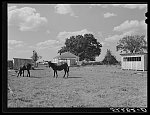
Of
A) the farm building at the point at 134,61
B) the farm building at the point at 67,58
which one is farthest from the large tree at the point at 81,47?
the farm building at the point at 134,61

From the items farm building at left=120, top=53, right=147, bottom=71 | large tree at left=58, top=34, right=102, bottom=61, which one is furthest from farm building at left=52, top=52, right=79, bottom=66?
farm building at left=120, top=53, right=147, bottom=71

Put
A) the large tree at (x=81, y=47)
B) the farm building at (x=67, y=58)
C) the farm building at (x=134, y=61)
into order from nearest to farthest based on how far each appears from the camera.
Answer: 1. the large tree at (x=81, y=47)
2. the farm building at (x=67, y=58)
3. the farm building at (x=134, y=61)

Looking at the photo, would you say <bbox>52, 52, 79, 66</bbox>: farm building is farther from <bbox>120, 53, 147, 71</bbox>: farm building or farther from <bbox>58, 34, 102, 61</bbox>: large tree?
<bbox>120, 53, 147, 71</bbox>: farm building

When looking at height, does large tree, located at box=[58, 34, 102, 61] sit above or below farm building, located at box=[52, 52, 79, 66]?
above

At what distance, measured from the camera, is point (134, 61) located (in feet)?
61.5

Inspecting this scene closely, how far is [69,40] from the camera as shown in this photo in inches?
342

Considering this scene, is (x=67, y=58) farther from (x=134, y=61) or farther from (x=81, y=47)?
(x=134, y=61)

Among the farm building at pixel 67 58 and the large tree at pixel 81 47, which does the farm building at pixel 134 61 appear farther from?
the large tree at pixel 81 47

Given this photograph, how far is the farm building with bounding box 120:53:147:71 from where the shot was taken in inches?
→ 691

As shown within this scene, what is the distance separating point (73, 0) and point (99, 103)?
3355 mm

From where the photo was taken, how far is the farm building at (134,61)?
17.6m

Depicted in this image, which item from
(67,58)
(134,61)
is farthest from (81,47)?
(134,61)

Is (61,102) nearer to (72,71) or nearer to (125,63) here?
(72,71)
